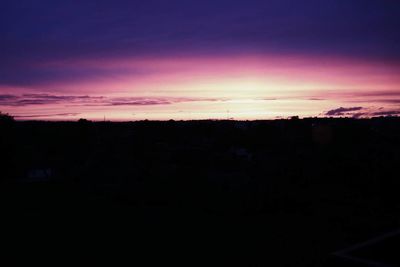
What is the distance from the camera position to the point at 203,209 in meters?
16.2

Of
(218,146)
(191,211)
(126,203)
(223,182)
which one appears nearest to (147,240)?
(191,211)

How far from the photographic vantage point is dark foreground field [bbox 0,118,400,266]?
11.4m

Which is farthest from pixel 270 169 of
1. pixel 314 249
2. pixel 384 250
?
pixel 384 250

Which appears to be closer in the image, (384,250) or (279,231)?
(384,250)

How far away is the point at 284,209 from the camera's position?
16.2m

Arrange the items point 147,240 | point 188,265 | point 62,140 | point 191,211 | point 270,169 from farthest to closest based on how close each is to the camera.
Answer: point 62,140 < point 270,169 < point 191,211 < point 147,240 < point 188,265

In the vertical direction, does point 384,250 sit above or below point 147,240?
above

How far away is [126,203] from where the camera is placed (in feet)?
58.2

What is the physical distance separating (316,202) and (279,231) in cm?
421

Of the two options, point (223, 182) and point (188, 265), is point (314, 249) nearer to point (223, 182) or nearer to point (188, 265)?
point (188, 265)

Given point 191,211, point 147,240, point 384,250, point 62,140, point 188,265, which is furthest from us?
point 62,140

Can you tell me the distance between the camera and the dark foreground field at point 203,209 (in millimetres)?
11438

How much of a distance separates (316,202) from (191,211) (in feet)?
15.7

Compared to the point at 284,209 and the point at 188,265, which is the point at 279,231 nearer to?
the point at 284,209
